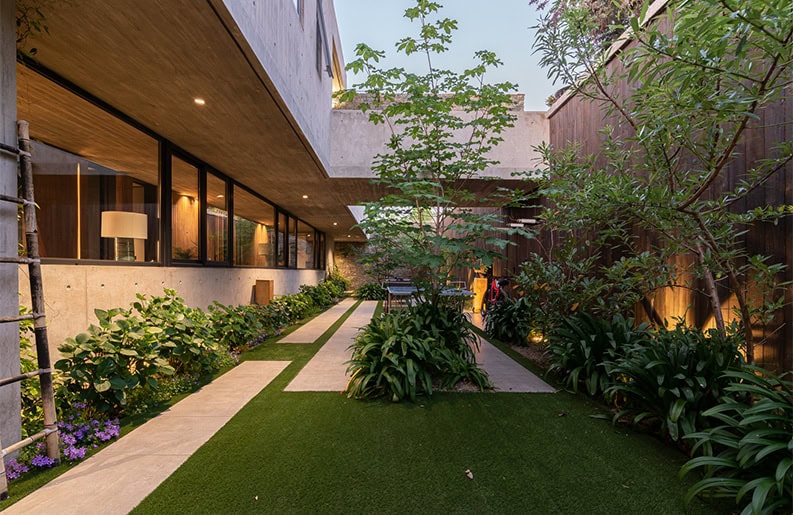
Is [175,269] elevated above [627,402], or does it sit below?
above

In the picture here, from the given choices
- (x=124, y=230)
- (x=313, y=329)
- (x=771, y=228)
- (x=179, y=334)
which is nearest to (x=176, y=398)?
(x=179, y=334)

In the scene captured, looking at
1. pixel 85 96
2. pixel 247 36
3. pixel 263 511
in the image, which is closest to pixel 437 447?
pixel 263 511

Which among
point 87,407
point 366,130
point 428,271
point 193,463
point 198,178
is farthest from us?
point 366,130

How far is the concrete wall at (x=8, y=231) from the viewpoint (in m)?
1.87

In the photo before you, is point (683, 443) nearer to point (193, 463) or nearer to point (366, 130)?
point (193, 463)

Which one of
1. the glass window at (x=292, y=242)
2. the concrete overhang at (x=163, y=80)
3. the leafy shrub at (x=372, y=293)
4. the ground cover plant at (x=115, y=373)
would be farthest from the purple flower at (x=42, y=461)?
the leafy shrub at (x=372, y=293)

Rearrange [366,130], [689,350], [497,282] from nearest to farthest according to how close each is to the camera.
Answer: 1. [689,350]
2. [366,130]
3. [497,282]

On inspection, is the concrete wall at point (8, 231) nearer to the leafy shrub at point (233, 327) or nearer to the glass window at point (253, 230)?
the leafy shrub at point (233, 327)

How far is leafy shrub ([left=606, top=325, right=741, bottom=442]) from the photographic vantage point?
83.5 inches

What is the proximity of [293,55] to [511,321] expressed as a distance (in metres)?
4.78

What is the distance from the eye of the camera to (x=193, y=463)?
202 cm

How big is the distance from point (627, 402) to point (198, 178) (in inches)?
226

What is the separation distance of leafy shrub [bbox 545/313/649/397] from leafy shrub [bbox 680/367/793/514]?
1.06 m

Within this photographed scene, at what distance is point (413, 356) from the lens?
3199 mm
